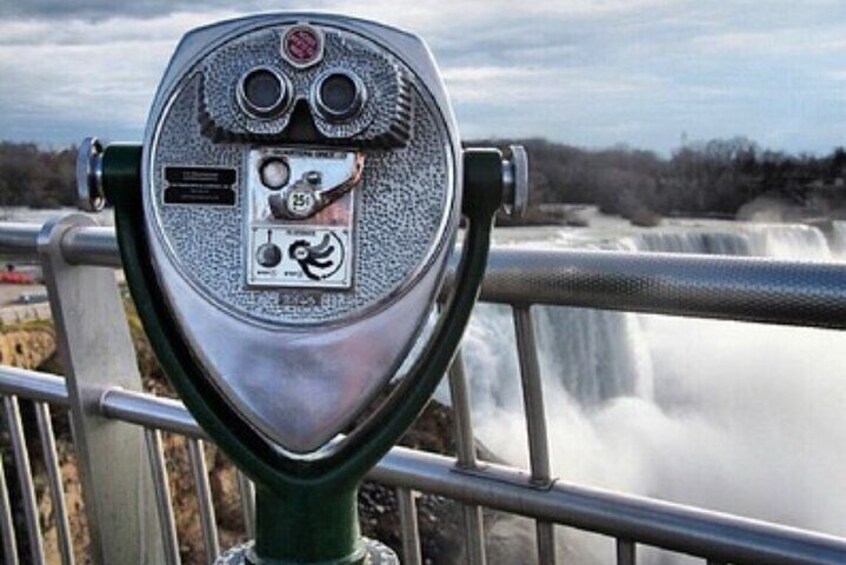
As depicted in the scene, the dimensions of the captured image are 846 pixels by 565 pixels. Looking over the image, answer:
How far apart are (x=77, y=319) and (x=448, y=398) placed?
2.19 feet

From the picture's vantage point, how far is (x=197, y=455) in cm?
167

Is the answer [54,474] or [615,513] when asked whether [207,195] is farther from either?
[54,474]

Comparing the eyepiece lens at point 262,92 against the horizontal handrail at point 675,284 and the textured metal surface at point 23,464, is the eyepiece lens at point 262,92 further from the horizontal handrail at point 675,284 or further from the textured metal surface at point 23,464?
the textured metal surface at point 23,464

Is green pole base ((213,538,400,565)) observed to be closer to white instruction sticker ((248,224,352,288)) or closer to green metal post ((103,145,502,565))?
green metal post ((103,145,502,565))

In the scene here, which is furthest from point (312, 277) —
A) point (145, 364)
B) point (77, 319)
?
point (145, 364)

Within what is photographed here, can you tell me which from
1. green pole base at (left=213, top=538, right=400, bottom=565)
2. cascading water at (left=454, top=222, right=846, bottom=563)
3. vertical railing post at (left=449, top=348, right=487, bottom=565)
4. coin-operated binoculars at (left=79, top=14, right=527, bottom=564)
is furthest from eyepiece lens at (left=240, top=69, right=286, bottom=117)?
cascading water at (left=454, top=222, right=846, bottom=563)

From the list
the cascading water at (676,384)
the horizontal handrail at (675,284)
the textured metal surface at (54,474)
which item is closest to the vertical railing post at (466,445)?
the horizontal handrail at (675,284)

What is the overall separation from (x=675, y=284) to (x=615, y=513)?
267 mm

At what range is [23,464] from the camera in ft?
6.32

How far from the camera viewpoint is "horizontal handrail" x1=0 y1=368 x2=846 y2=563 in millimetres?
1109

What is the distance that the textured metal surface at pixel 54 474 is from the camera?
1.87 m

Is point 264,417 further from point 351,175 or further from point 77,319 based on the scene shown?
point 77,319

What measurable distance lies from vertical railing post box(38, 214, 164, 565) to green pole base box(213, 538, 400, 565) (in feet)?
2.60

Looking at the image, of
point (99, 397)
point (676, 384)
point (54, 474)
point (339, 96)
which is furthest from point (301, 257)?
point (676, 384)
